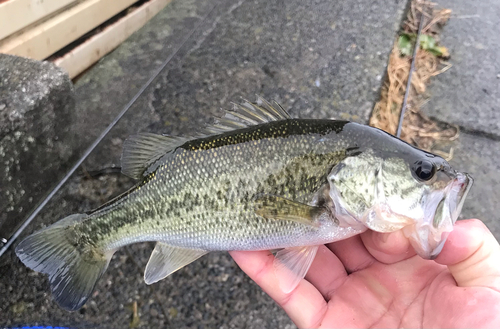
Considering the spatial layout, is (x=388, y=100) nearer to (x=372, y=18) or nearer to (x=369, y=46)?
(x=369, y=46)

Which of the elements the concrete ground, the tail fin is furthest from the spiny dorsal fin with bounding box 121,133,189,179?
the concrete ground

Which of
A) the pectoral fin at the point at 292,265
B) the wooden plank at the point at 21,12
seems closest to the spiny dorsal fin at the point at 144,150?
the pectoral fin at the point at 292,265

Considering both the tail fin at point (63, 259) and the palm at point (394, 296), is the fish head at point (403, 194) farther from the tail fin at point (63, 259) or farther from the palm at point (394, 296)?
the tail fin at point (63, 259)

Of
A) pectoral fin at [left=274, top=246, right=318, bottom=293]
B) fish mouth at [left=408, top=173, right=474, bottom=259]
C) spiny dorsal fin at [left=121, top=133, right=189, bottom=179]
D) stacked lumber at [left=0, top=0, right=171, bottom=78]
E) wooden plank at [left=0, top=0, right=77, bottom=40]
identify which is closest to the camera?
fish mouth at [left=408, top=173, right=474, bottom=259]

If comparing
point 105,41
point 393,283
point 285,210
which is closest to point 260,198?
point 285,210

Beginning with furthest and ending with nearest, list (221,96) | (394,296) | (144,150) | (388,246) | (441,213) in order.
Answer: (221,96) → (144,150) → (394,296) → (388,246) → (441,213)

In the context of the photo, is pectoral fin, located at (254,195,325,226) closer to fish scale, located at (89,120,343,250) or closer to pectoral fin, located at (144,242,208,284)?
fish scale, located at (89,120,343,250)

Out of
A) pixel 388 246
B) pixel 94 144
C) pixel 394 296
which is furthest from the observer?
pixel 94 144

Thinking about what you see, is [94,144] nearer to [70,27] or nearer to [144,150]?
[70,27]
